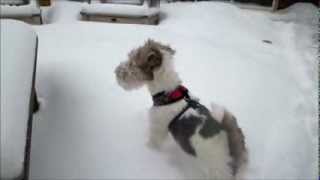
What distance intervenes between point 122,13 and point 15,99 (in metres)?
2.58

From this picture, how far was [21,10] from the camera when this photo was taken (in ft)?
12.2

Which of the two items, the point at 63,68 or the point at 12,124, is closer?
the point at 12,124

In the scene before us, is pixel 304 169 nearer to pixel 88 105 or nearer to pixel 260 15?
pixel 88 105

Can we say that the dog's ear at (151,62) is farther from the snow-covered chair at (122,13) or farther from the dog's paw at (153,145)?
the snow-covered chair at (122,13)

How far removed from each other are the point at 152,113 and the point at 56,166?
61 cm

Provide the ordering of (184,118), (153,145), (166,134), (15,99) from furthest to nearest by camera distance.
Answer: (153,145) → (166,134) → (184,118) → (15,99)

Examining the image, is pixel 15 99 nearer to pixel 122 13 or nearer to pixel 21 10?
pixel 21 10

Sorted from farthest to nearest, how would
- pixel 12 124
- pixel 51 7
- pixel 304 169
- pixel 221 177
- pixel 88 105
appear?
pixel 51 7 < pixel 88 105 < pixel 304 169 < pixel 221 177 < pixel 12 124

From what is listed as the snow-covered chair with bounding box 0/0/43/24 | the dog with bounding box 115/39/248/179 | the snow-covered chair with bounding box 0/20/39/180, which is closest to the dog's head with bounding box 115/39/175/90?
the dog with bounding box 115/39/248/179

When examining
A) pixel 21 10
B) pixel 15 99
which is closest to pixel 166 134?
pixel 15 99

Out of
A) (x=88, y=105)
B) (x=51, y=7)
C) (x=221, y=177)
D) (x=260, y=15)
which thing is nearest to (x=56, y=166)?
(x=88, y=105)

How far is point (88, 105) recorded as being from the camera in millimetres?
2545

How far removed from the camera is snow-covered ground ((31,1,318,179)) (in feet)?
7.06

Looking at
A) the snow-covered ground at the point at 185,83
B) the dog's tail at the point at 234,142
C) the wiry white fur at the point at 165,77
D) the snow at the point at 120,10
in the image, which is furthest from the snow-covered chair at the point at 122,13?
the dog's tail at the point at 234,142
